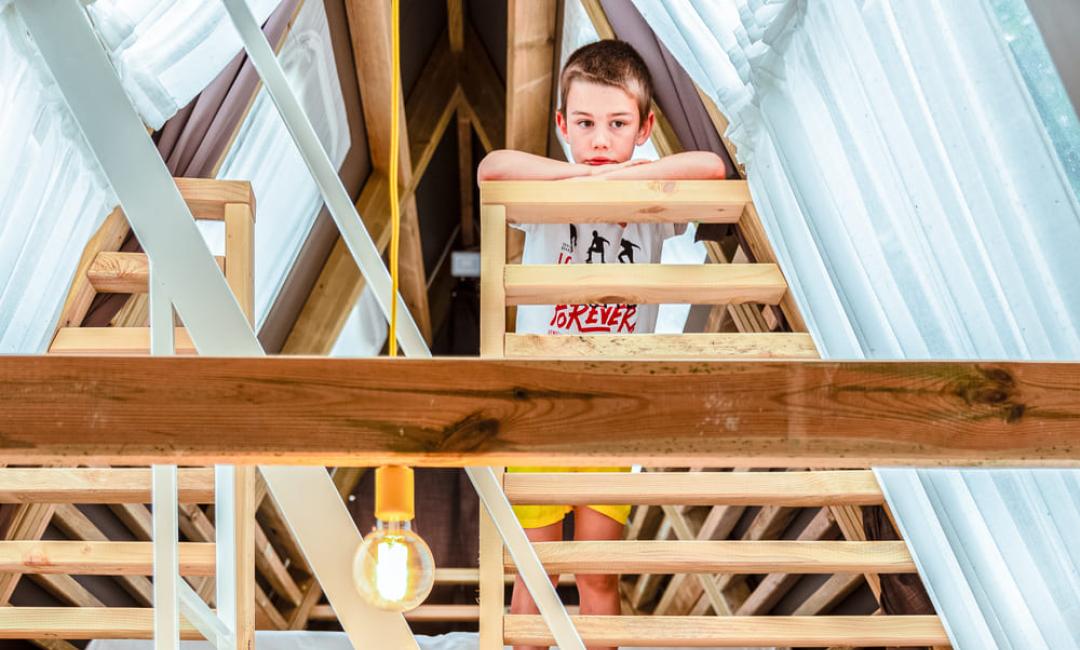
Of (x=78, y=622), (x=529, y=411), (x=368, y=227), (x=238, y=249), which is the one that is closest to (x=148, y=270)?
(x=238, y=249)

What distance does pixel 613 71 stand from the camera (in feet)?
7.30

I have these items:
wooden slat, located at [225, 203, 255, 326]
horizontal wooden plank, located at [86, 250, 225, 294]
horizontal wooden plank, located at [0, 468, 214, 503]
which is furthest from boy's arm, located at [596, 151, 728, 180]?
horizontal wooden plank, located at [0, 468, 214, 503]

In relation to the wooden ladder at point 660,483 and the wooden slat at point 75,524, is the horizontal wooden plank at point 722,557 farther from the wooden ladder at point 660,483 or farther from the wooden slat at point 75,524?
the wooden slat at point 75,524

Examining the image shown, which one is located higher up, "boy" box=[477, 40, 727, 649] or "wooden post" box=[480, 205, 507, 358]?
"boy" box=[477, 40, 727, 649]

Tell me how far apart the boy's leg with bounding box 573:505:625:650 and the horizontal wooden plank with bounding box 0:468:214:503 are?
0.73 meters

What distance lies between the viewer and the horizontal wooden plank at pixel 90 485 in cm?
195

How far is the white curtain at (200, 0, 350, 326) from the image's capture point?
3.03 m

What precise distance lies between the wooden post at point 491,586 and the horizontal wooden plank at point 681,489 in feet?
0.25

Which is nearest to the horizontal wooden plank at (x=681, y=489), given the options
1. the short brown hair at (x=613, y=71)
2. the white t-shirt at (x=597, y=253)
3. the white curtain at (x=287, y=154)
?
the white t-shirt at (x=597, y=253)

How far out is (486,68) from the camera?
478cm

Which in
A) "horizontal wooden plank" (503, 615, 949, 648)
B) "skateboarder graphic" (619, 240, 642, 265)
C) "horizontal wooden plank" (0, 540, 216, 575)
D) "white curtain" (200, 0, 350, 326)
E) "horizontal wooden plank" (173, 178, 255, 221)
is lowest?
"horizontal wooden plank" (503, 615, 949, 648)

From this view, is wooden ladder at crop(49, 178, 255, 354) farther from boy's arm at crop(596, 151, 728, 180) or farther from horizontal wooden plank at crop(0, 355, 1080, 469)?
horizontal wooden plank at crop(0, 355, 1080, 469)

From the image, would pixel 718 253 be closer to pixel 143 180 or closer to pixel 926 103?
pixel 926 103

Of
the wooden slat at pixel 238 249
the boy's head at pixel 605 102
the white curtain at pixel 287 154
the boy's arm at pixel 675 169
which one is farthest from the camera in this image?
the white curtain at pixel 287 154
